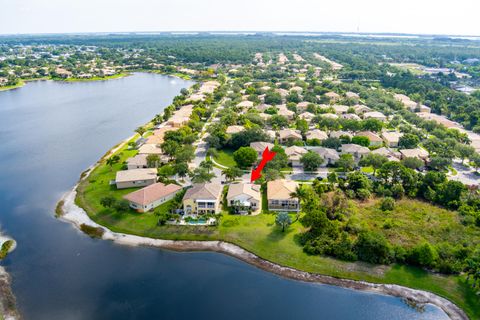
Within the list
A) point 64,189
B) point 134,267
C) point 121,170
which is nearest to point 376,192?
point 134,267

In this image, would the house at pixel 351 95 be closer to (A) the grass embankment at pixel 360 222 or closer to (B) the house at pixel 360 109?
(B) the house at pixel 360 109

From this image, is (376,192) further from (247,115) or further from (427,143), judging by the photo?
(247,115)

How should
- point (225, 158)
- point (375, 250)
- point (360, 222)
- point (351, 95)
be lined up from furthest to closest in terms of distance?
1. point (351, 95)
2. point (225, 158)
3. point (360, 222)
4. point (375, 250)

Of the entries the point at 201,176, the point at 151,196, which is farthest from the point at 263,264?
the point at 151,196

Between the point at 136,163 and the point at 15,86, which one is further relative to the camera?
the point at 15,86

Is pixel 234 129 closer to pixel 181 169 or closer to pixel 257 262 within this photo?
pixel 181 169

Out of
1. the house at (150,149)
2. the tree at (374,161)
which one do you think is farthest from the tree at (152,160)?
the tree at (374,161)
